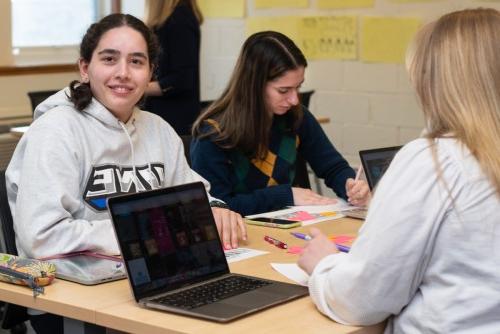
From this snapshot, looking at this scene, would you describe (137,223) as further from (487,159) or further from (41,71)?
(41,71)

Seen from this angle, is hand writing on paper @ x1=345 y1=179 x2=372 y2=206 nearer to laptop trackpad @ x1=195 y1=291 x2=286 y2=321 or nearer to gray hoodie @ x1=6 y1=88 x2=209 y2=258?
gray hoodie @ x1=6 y1=88 x2=209 y2=258

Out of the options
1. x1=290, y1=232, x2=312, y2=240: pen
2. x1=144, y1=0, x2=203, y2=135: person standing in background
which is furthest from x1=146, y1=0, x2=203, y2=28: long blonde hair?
x1=290, y1=232, x2=312, y2=240: pen

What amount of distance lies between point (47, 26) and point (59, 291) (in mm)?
3553

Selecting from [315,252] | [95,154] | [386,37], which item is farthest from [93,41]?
[386,37]

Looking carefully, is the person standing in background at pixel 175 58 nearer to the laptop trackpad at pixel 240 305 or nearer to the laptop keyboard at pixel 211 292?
the laptop keyboard at pixel 211 292

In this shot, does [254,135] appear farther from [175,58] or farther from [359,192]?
[175,58]

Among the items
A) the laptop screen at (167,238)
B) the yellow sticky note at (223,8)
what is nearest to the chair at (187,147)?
the laptop screen at (167,238)

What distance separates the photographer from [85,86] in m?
2.32

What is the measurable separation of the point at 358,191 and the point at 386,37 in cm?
158

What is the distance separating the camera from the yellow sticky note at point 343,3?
4208 millimetres

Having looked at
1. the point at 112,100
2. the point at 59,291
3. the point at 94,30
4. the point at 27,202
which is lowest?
the point at 59,291

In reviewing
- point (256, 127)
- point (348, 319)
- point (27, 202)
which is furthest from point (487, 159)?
point (256, 127)

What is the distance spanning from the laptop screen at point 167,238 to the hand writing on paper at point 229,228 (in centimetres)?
28

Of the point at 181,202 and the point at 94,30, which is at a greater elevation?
the point at 94,30
